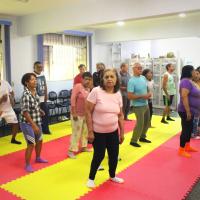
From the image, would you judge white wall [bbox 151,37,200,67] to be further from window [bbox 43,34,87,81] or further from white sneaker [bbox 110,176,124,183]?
white sneaker [bbox 110,176,124,183]

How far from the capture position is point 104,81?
2.87 metres

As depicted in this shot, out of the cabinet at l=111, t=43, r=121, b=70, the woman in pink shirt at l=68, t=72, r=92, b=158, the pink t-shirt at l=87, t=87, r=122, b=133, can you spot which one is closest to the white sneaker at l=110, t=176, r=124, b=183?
the pink t-shirt at l=87, t=87, r=122, b=133

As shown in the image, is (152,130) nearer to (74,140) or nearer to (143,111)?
(143,111)

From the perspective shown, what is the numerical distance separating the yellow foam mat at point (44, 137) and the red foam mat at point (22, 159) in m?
0.20

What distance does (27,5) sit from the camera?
5465 millimetres

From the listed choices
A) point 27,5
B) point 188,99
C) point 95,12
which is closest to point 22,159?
point 188,99

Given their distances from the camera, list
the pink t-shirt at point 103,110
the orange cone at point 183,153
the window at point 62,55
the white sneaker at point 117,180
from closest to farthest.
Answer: the pink t-shirt at point 103,110, the white sneaker at point 117,180, the orange cone at point 183,153, the window at point 62,55

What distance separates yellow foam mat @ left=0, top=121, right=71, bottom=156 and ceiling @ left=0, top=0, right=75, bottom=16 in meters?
2.66

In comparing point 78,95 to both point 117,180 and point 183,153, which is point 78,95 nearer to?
point 117,180

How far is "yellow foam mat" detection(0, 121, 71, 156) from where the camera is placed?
4.68m

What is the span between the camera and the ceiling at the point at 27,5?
5180 millimetres

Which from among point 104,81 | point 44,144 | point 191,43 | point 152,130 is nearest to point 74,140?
point 44,144

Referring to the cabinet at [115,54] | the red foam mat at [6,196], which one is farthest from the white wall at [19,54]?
the red foam mat at [6,196]

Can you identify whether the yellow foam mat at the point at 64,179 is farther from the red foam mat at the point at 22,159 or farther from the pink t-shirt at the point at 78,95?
the pink t-shirt at the point at 78,95
